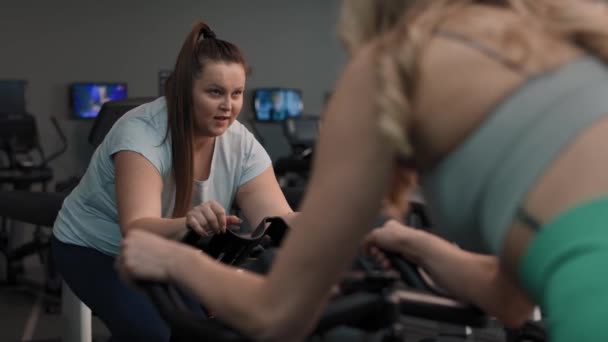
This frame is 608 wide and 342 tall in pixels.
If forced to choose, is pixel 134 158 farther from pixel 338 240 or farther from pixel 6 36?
pixel 6 36

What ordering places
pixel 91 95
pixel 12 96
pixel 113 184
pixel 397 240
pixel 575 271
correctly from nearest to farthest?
1. pixel 575 271
2. pixel 397 240
3. pixel 113 184
4. pixel 12 96
5. pixel 91 95

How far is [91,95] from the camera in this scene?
7.39 meters

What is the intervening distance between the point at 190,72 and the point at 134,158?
0.31m

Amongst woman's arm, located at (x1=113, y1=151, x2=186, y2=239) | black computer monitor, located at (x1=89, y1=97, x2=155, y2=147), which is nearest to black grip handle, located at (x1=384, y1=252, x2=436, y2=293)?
woman's arm, located at (x1=113, y1=151, x2=186, y2=239)

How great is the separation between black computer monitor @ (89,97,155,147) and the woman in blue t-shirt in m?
0.59

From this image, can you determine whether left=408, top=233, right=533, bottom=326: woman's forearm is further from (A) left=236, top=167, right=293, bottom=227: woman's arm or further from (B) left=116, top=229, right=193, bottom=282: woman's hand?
(A) left=236, top=167, right=293, bottom=227: woman's arm

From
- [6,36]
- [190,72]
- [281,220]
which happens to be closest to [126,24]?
[6,36]

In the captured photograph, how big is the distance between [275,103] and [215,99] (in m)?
6.06

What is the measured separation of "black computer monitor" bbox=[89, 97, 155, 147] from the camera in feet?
9.63

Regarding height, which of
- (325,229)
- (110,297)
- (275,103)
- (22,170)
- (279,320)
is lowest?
(22,170)

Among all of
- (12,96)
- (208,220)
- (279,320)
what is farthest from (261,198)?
(12,96)

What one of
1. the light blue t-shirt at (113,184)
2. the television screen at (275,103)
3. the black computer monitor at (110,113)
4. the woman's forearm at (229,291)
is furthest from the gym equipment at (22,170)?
the woman's forearm at (229,291)

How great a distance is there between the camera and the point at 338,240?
3.12 ft

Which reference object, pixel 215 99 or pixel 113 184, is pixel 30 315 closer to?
pixel 113 184
